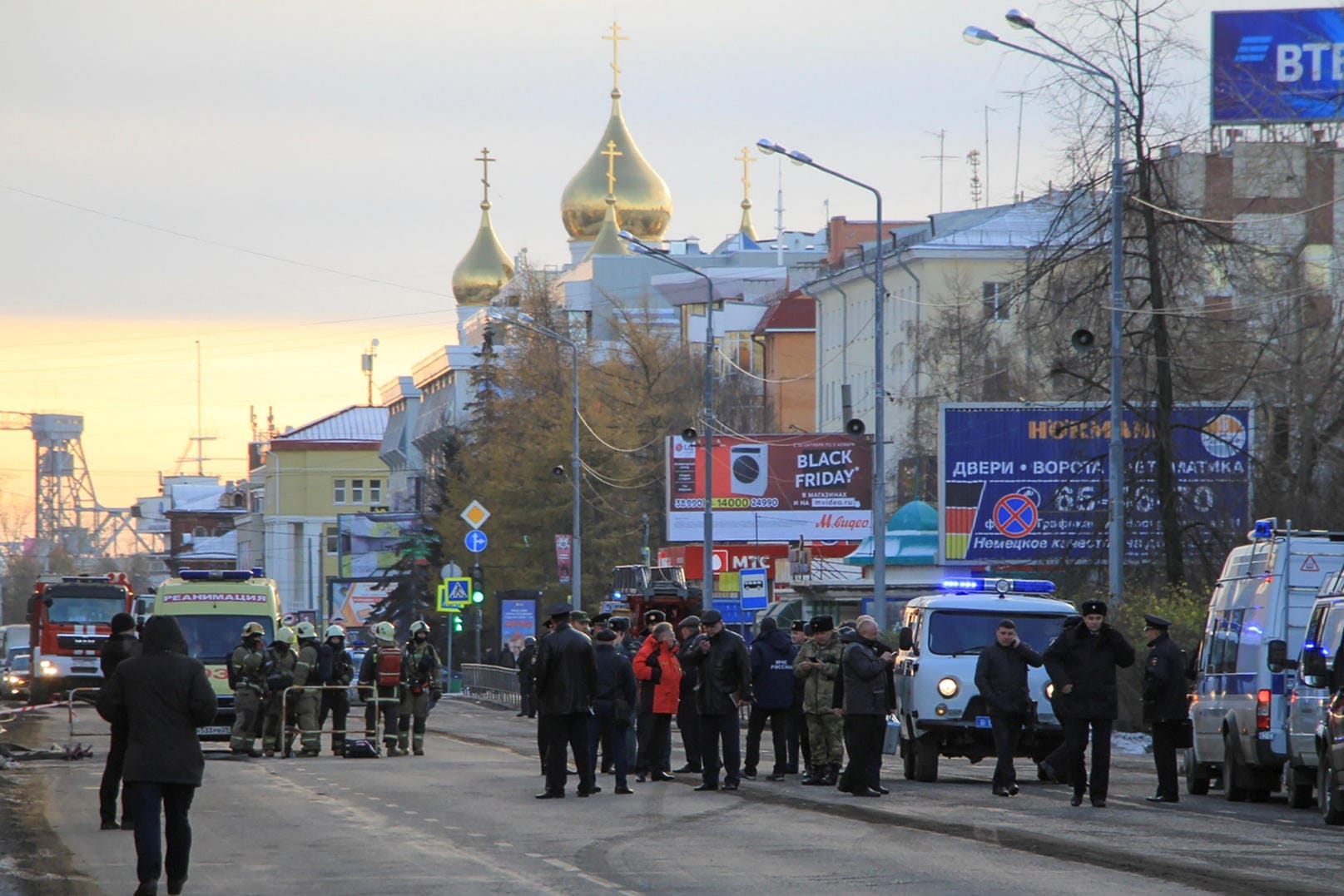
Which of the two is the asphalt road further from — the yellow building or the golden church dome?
the yellow building

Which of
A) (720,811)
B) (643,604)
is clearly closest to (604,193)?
(643,604)

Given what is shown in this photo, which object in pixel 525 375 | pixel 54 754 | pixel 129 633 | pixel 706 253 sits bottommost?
pixel 54 754

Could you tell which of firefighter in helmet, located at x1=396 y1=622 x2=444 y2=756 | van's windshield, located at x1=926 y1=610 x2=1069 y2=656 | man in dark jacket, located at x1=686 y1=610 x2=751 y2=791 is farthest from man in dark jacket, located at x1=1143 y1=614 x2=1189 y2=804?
firefighter in helmet, located at x1=396 y1=622 x2=444 y2=756

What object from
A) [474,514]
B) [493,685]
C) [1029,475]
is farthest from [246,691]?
[474,514]

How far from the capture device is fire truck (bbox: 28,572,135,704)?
5253 centimetres

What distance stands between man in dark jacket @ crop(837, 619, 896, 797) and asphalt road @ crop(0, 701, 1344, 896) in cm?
34

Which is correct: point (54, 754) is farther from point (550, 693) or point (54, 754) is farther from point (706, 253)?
point (706, 253)

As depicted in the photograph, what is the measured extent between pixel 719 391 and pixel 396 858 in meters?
92.0

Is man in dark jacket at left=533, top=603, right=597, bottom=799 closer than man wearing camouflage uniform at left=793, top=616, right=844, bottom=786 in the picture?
Yes

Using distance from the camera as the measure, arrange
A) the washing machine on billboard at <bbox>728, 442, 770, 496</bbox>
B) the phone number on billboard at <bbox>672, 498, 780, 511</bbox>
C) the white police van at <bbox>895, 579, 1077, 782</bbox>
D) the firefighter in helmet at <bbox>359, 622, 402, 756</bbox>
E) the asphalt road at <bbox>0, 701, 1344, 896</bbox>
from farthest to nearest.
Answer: the phone number on billboard at <bbox>672, 498, 780, 511</bbox>
the washing machine on billboard at <bbox>728, 442, 770, 496</bbox>
the firefighter in helmet at <bbox>359, 622, 402, 756</bbox>
the white police van at <bbox>895, 579, 1077, 782</bbox>
the asphalt road at <bbox>0, 701, 1344, 896</bbox>

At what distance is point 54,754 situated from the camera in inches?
1156

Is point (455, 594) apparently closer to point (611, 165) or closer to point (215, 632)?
point (215, 632)

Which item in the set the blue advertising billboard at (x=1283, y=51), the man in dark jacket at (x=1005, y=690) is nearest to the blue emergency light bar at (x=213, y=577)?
the man in dark jacket at (x=1005, y=690)

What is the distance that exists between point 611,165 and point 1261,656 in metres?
116
